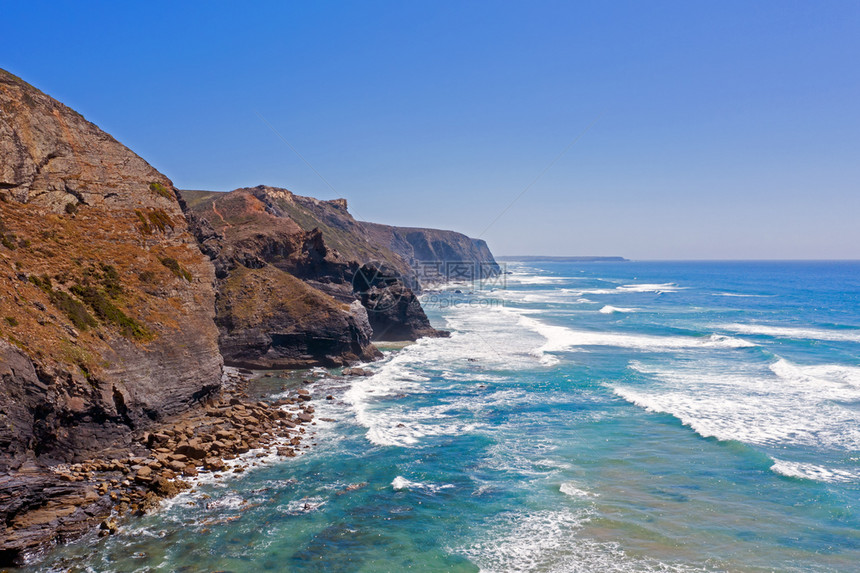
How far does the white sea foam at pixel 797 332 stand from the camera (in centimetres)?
5956

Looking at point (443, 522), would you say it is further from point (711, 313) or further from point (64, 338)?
point (711, 313)

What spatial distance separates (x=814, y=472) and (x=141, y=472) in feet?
96.3

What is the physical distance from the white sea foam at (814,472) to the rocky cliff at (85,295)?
97.5 feet

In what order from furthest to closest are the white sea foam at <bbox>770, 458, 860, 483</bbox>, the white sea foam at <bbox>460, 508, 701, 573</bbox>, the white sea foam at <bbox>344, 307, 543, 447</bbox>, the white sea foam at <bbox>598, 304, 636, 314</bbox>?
the white sea foam at <bbox>598, 304, 636, 314</bbox>, the white sea foam at <bbox>344, 307, 543, 447</bbox>, the white sea foam at <bbox>770, 458, 860, 483</bbox>, the white sea foam at <bbox>460, 508, 701, 573</bbox>

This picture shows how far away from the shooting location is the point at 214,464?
23.5 m

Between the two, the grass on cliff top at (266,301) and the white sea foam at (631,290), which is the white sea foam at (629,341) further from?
the white sea foam at (631,290)

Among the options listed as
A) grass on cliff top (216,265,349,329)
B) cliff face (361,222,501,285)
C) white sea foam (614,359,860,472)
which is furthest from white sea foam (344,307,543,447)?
cliff face (361,222,501,285)

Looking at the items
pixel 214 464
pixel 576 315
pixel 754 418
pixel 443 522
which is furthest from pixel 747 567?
pixel 576 315

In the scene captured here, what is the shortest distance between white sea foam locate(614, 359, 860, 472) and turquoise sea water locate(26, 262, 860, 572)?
0.18 m

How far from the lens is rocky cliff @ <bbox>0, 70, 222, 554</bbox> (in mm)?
20641

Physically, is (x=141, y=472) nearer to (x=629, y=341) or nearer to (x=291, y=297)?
(x=291, y=297)

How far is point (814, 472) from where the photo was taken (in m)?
24.0

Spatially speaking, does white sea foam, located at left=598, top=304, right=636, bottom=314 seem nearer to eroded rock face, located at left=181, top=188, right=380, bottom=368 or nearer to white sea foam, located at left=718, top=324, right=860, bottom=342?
white sea foam, located at left=718, top=324, right=860, bottom=342

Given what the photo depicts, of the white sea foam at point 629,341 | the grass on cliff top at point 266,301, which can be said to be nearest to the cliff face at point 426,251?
the white sea foam at point 629,341
